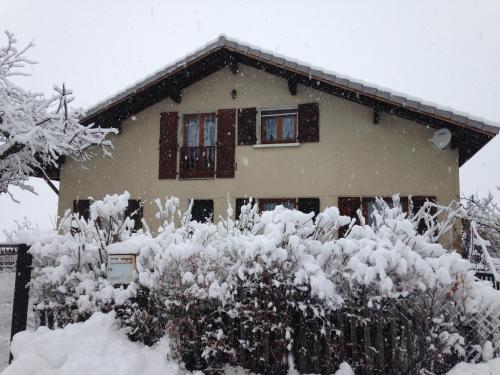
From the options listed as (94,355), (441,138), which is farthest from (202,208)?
(94,355)

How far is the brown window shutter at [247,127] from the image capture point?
1055 centimetres

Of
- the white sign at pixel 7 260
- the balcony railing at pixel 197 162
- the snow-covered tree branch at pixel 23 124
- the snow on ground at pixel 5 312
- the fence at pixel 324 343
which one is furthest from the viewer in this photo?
the white sign at pixel 7 260

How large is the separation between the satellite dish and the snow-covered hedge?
5.14 metres

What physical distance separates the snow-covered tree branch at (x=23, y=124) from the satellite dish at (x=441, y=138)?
7228 millimetres

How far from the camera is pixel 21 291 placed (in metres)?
4.78

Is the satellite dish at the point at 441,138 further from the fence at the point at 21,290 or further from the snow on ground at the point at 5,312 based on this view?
the snow on ground at the point at 5,312

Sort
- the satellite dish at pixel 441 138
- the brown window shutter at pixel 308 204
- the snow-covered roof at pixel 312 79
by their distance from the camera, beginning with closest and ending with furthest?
the snow-covered roof at pixel 312 79 → the satellite dish at pixel 441 138 → the brown window shutter at pixel 308 204

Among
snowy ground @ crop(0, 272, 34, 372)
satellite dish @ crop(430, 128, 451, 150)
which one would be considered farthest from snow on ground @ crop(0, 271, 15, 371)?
satellite dish @ crop(430, 128, 451, 150)

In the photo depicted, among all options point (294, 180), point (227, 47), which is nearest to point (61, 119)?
point (227, 47)

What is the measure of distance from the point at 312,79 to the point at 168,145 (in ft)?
13.3

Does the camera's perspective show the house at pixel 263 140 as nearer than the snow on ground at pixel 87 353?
No

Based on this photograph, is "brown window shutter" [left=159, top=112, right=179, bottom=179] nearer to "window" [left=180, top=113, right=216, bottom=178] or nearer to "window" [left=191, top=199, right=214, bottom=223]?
"window" [left=180, top=113, right=216, bottom=178]

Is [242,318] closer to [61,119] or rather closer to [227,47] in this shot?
[61,119]

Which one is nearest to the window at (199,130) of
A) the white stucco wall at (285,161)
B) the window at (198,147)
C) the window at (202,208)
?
the window at (198,147)
